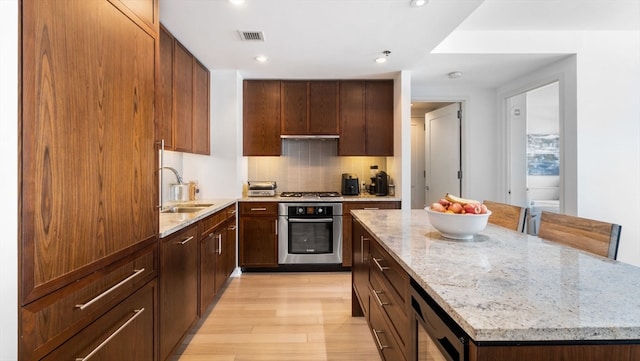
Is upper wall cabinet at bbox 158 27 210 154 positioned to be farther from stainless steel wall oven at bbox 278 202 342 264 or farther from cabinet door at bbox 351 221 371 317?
cabinet door at bbox 351 221 371 317

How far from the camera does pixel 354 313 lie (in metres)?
2.43

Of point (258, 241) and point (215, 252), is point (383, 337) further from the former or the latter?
point (258, 241)

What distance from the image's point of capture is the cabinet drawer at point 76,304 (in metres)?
0.86

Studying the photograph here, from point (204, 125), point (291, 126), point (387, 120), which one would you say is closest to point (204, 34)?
point (204, 125)

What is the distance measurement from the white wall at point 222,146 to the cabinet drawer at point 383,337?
85.4 inches

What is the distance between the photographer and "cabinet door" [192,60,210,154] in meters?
2.97

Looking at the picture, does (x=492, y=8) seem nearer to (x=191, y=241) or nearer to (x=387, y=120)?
(x=387, y=120)

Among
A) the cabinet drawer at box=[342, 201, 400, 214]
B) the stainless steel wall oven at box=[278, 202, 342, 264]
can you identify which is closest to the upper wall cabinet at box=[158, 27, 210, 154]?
the stainless steel wall oven at box=[278, 202, 342, 264]

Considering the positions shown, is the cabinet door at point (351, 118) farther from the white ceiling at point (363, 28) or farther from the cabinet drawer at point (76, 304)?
the cabinet drawer at point (76, 304)

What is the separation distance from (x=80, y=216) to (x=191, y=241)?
1031 millimetres

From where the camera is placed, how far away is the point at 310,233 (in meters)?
3.41

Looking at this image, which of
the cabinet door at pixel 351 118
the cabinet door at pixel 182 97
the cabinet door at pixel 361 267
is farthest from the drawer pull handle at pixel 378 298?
the cabinet door at pixel 351 118

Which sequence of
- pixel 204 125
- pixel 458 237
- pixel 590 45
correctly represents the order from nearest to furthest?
pixel 458 237, pixel 590 45, pixel 204 125

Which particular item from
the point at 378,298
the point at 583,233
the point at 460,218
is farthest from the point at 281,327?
the point at 583,233
